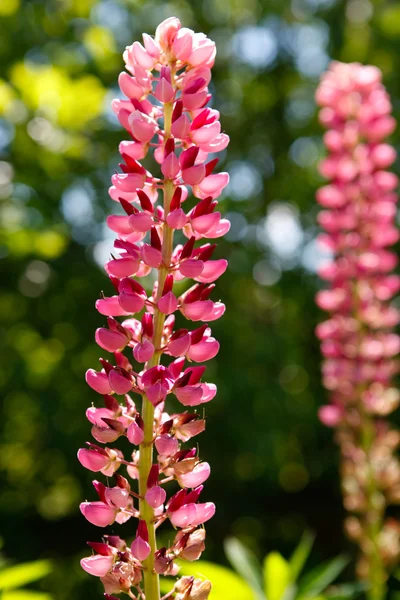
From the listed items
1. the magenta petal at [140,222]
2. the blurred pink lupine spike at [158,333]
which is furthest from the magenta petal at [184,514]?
the magenta petal at [140,222]

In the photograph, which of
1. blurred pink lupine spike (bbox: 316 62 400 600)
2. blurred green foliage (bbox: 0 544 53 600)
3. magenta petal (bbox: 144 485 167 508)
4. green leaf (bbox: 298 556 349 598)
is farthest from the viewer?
blurred pink lupine spike (bbox: 316 62 400 600)

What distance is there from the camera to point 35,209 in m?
4.80

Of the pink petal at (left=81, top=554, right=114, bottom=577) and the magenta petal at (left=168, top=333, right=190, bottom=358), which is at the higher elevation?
the magenta petal at (left=168, top=333, right=190, bottom=358)

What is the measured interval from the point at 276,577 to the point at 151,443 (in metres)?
0.98

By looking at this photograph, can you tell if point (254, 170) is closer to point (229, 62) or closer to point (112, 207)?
point (229, 62)

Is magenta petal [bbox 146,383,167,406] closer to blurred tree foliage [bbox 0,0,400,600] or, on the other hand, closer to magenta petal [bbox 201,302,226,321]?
magenta petal [bbox 201,302,226,321]

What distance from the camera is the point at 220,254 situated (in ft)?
32.9

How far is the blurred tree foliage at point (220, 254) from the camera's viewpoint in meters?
5.77

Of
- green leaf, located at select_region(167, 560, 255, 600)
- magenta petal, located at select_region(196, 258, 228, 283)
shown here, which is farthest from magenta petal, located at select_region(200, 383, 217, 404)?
green leaf, located at select_region(167, 560, 255, 600)

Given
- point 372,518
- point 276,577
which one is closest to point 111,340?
point 276,577

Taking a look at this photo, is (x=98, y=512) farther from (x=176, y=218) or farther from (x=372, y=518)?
(x=372, y=518)

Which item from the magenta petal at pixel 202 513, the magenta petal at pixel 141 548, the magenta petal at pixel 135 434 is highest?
the magenta petal at pixel 135 434

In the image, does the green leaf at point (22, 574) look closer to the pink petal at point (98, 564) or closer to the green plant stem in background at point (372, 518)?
the pink petal at point (98, 564)

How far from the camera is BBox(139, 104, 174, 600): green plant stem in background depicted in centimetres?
121
